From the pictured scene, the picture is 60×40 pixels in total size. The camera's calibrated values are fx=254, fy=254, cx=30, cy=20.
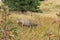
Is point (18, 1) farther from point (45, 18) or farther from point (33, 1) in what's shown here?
point (45, 18)

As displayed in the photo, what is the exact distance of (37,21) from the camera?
1203 centimetres

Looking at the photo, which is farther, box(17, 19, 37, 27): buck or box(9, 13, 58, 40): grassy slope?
box(17, 19, 37, 27): buck

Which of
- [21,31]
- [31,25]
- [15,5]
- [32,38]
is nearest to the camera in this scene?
[32,38]

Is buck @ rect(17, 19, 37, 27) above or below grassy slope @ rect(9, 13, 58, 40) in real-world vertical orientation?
above

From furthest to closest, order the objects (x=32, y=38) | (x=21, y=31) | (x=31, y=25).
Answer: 1. (x=31, y=25)
2. (x=21, y=31)
3. (x=32, y=38)

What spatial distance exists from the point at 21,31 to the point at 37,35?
794mm

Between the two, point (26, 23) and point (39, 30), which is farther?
point (26, 23)

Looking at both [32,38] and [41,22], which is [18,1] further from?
[32,38]

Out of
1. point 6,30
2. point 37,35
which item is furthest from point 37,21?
point 6,30

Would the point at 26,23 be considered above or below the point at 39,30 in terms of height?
above

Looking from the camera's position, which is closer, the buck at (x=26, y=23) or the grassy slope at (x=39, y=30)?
the grassy slope at (x=39, y=30)

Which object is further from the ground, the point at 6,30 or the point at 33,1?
the point at 6,30

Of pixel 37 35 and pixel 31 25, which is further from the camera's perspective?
pixel 31 25

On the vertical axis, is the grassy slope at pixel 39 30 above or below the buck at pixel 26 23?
below
